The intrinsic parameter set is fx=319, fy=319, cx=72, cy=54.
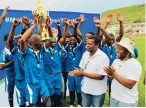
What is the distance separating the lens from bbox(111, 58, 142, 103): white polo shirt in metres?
3.15

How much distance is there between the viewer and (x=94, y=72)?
3697 mm

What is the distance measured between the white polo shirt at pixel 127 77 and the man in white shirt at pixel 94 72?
36 centimetres

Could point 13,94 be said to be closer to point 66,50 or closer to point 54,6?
point 66,50

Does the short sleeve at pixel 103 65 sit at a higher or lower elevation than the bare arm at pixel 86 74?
higher

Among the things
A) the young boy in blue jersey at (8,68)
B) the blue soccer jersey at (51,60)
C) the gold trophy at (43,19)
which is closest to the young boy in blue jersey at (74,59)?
the blue soccer jersey at (51,60)

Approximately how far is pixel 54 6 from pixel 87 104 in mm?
2056

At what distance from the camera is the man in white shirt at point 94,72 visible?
3662 millimetres

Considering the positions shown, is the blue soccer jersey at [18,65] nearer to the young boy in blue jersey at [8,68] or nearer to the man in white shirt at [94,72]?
the young boy in blue jersey at [8,68]

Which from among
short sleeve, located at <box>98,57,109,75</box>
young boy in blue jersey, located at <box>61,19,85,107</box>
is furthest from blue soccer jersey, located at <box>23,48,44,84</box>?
young boy in blue jersey, located at <box>61,19,85,107</box>

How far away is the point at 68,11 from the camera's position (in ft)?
17.8

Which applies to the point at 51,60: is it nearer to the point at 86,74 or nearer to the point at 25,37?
the point at 25,37

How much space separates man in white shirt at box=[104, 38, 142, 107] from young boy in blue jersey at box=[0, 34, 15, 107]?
1660 millimetres

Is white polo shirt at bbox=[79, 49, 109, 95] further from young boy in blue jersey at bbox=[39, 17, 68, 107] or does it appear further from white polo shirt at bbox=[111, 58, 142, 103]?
young boy in blue jersey at bbox=[39, 17, 68, 107]

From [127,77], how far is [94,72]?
0.60m
